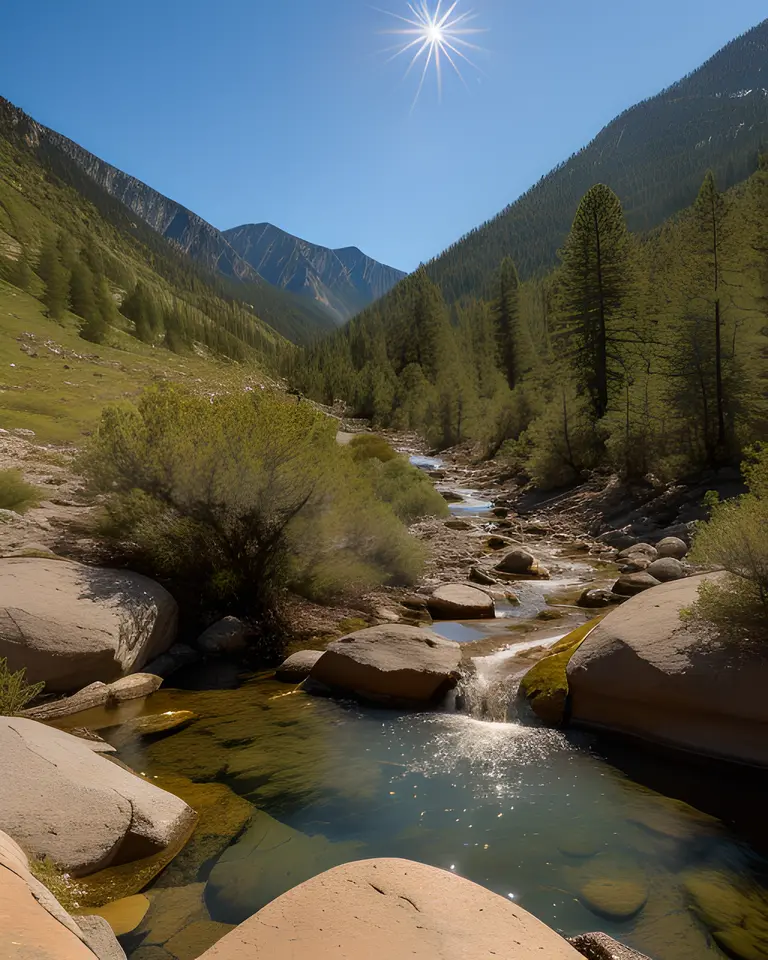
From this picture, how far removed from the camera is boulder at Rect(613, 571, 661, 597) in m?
14.2

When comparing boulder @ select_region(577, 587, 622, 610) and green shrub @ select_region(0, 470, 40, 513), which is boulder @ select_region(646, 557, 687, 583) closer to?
boulder @ select_region(577, 587, 622, 610)

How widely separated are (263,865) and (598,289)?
34692 millimetres

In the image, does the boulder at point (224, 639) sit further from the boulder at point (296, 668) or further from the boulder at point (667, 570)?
the boulder at point (667, 570)

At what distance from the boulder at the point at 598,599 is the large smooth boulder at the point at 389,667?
5040mm

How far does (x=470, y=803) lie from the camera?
→ 22.1 feet

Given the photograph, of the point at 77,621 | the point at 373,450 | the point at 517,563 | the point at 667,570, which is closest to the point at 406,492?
the point at 373,450

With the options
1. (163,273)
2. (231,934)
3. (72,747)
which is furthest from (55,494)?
(163,273)

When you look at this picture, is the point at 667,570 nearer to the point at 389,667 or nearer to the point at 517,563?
the point at 517,563

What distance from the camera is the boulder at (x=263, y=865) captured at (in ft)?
16.3

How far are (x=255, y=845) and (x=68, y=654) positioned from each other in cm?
478

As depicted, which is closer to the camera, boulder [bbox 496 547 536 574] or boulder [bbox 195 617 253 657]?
boulder [bbox 195 617 253 657]

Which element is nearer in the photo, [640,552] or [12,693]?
[12,693]

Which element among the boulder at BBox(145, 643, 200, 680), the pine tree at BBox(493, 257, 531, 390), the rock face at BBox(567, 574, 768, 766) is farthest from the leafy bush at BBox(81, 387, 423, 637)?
the pine tree at BBox(493, 257, 531, 390)

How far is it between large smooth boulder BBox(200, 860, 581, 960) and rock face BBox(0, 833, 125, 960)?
34.3 inches
